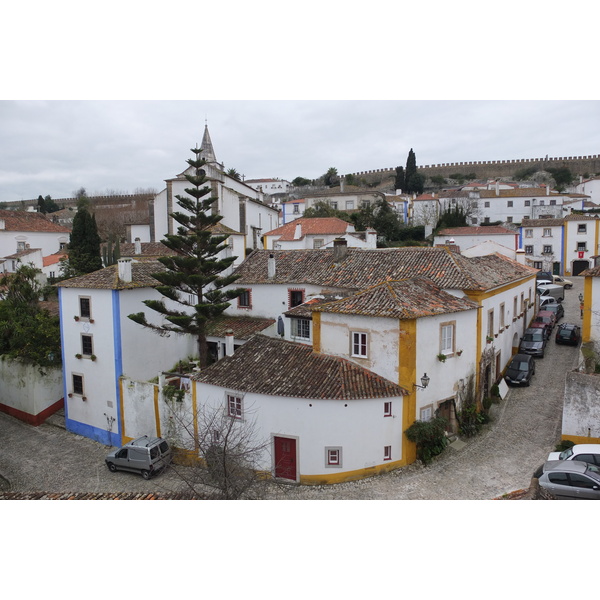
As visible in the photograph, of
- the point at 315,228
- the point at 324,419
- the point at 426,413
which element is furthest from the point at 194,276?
the point at 315,228

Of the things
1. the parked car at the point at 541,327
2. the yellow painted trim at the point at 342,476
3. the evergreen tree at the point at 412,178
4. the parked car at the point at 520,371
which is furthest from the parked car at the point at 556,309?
the evergreen tree at the point at 412,178

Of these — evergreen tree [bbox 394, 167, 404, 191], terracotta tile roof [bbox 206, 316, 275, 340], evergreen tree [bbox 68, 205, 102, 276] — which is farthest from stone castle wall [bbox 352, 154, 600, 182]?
terracotta tile roof [bbox 206, 316, 275, 340]

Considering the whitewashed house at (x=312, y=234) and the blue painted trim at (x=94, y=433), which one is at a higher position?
the whitewashed house at (x=312, y=234)

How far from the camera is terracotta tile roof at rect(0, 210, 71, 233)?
47.9m

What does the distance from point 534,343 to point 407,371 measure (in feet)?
40.0

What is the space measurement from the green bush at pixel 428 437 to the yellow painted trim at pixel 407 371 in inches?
9.6

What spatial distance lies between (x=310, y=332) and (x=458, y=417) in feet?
20.6

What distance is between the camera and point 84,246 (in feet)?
125

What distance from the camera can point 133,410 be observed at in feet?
66.9

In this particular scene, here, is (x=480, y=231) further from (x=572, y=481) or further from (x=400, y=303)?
(x=572, y=481)

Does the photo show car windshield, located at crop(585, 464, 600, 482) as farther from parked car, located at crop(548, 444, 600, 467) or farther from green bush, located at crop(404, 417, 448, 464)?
green bush, located at crop(404, 417, 448, 464)

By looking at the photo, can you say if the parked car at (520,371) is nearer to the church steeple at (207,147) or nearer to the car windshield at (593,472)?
the car windshield at (593,472)

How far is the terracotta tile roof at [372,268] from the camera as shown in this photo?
20.6 m

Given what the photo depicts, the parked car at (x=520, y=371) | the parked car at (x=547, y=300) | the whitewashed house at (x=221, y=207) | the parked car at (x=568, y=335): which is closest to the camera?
the parked car at (x=520, y=371)
